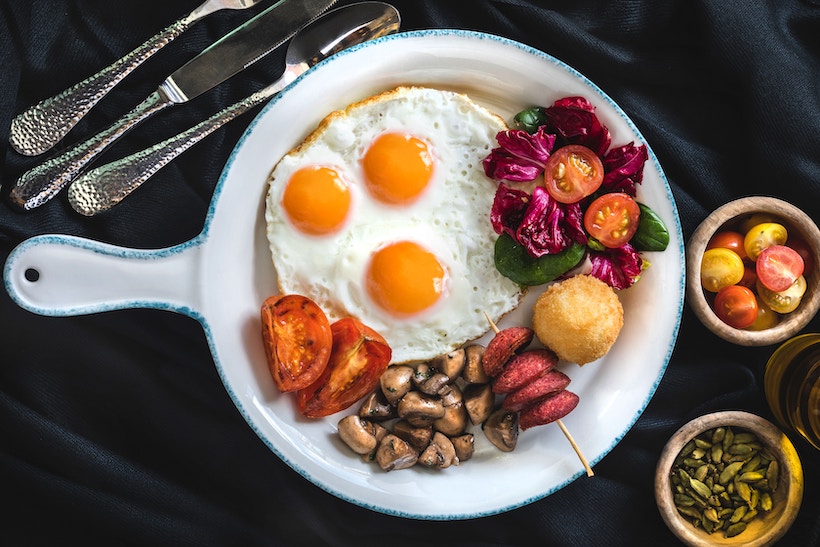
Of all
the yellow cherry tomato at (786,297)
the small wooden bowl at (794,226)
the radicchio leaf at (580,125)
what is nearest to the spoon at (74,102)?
the radicchio leaf at (580,125)

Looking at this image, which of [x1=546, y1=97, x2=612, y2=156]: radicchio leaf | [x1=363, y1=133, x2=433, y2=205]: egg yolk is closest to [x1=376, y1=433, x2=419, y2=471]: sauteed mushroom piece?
[x1=363, y1=133, x2=433, y2=205]: egg yolk

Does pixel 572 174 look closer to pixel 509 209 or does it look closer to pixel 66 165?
pixel 509 209

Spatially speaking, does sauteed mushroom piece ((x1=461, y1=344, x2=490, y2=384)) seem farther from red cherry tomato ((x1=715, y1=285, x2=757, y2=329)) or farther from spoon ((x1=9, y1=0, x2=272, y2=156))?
spoon ((x1=9, y1=0, x2=272, y2=156))

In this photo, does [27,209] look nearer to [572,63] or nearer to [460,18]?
[460,18]

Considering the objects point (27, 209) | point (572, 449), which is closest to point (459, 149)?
point (572, 449)

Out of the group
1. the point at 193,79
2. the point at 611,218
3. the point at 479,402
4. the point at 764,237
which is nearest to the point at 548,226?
the point at 611,218

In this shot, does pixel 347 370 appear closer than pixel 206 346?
Yes

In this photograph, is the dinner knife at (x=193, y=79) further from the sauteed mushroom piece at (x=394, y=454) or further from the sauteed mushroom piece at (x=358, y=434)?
the sauteed mushroom piece at (x=394, y=454)
